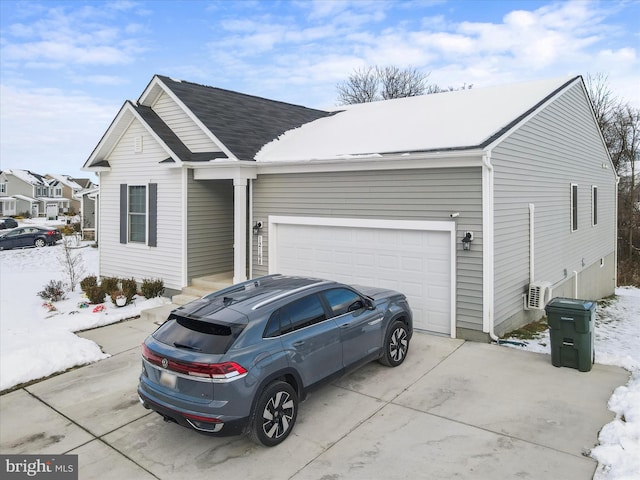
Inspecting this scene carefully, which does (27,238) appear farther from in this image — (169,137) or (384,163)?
(384,163)

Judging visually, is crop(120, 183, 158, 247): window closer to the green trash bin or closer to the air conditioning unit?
the air conditioning unit

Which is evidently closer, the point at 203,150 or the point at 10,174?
the point at 203,150

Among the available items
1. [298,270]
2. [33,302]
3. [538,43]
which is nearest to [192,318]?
[298,270]

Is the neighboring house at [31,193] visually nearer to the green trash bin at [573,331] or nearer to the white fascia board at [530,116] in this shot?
the white fascia board at [530,116]

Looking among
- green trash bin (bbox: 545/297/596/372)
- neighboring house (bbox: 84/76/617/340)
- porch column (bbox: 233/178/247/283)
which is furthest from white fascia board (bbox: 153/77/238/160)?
green trash bin (bbox: 545/297/596/372)

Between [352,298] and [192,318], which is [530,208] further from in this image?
[192,318]

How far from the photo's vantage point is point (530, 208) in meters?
10.2

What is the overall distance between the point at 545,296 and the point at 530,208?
75.0 inches

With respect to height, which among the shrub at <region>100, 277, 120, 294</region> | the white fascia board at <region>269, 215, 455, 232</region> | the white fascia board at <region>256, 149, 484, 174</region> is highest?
the white fascia board at <region>256, 149, 484, 174</region>

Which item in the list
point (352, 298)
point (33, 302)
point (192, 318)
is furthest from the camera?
point (33, 302)

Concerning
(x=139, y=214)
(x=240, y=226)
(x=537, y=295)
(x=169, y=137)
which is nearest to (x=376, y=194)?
(x=240, y=226)

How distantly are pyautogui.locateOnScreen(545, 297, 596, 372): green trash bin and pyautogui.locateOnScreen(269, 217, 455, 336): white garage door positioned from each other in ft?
6.44

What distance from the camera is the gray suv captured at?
15.2 ft

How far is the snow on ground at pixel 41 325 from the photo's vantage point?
24.8ft
